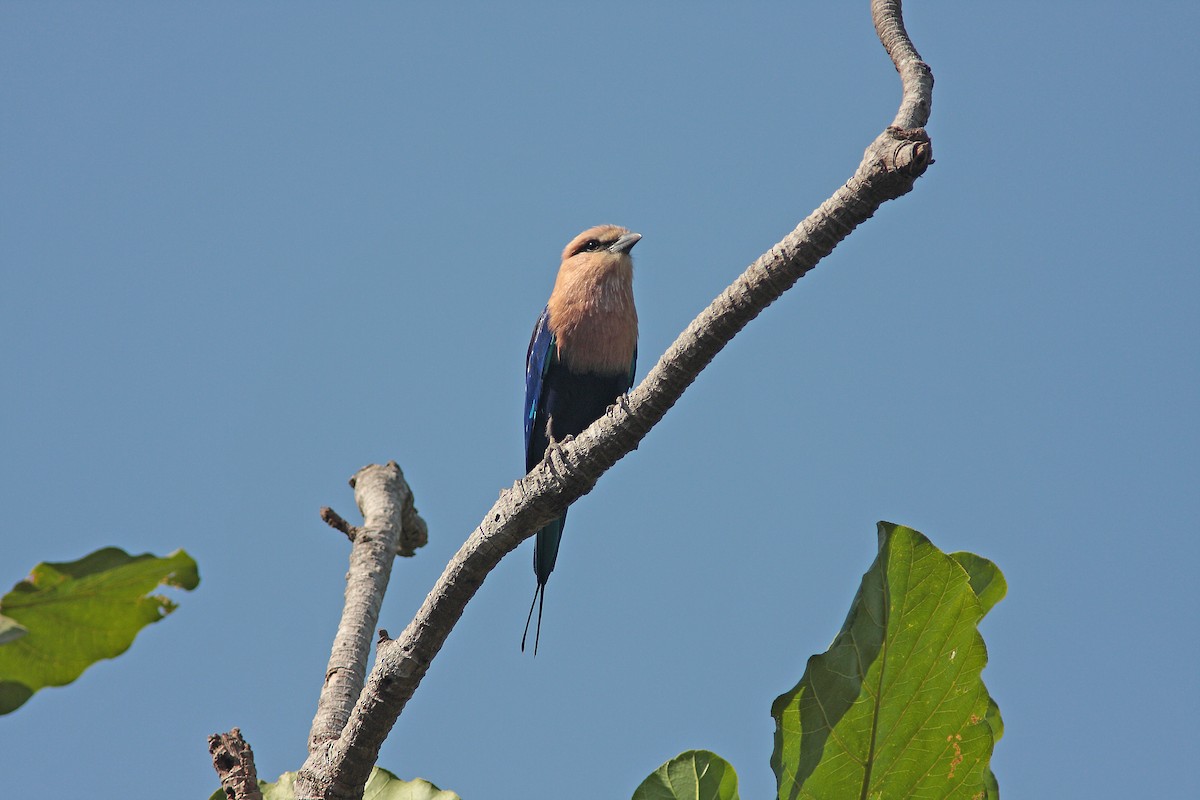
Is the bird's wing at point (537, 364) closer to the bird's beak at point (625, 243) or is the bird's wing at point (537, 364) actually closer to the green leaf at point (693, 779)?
the bird's beak at point (625, 243)

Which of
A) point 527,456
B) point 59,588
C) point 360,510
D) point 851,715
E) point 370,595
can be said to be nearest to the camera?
point 59,588

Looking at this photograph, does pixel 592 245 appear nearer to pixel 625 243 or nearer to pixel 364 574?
pixel 625 243

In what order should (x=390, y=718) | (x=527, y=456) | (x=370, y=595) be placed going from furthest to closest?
(x=527, y=456) < (x=370, y=595) < (x=390, y=718)

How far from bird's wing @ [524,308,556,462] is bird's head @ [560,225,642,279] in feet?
1.09

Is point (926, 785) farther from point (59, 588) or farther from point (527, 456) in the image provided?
point (527, 456)

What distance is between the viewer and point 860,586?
2.88 meters

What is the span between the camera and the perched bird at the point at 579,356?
586cm

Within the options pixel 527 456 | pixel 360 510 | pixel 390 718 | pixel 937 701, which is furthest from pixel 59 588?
pixel 527 456

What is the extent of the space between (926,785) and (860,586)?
0.54 m

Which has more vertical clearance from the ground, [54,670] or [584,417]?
[584,417]

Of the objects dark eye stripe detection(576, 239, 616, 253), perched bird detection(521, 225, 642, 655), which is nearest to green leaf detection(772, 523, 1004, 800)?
perched bird detection(521, 225, 642, 655)

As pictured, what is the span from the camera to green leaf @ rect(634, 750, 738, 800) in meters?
2.89

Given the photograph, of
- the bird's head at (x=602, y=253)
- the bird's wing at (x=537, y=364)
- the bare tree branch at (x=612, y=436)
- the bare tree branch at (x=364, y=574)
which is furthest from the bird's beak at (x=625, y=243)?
the bare tree branch at (x=612, y=436)

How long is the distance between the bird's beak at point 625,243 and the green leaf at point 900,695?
145 inches
